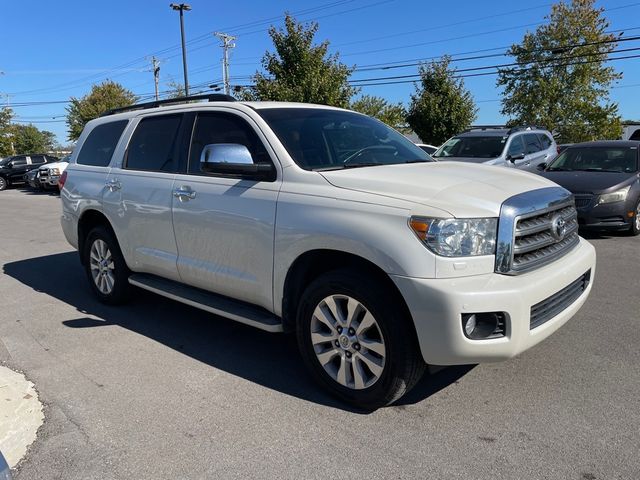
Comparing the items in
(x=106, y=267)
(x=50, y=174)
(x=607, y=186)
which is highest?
(x=607, y=186)

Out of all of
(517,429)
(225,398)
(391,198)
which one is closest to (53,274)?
(225,398)

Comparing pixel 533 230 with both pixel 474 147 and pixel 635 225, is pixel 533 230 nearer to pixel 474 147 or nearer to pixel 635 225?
pixel 635 225

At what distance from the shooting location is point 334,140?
4098mm

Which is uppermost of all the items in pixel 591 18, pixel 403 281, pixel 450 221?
pixel 591 18

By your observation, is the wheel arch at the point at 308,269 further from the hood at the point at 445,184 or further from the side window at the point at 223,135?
the side window at the point at 223,135

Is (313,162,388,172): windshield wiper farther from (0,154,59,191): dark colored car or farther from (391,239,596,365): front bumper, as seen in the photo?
(0,154,59,191): dark colored car

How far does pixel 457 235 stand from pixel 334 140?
1.55 meters

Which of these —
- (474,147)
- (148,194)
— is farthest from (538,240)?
(474,147)

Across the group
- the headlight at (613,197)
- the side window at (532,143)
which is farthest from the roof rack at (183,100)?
the side window at (532,143)

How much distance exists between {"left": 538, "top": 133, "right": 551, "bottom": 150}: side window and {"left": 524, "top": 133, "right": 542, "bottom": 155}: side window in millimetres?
286

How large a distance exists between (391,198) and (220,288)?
1.66m

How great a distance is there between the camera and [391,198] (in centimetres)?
308

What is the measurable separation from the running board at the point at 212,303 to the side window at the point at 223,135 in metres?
1.00

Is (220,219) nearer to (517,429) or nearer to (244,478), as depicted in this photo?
(244,478)
